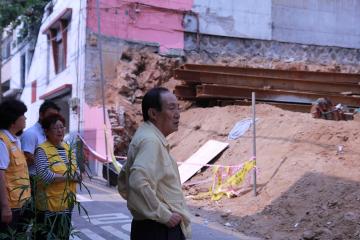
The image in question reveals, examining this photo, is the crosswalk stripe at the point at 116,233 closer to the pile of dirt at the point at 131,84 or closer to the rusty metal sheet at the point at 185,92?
the pile of dirt at the point at 131,84

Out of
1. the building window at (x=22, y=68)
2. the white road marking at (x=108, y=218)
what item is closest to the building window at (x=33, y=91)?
the building window at (x=22, y=68)

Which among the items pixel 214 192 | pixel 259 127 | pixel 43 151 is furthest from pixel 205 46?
pixel 43 151

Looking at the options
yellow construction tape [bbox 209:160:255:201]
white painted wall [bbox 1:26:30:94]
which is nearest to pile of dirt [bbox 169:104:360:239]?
yellow construction tape [bbox 209:160:255:201]

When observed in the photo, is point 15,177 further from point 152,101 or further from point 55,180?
point 152,101

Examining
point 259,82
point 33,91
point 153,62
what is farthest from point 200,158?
point 33,91

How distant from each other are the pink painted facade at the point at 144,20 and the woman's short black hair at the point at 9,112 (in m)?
12.2

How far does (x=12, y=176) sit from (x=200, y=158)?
25.1 ft

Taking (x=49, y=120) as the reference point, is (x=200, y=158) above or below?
below

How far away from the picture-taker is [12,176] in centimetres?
395

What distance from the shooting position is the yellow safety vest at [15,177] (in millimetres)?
3928

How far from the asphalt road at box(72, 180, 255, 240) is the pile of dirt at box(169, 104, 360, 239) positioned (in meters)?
0.37

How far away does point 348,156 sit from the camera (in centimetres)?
871

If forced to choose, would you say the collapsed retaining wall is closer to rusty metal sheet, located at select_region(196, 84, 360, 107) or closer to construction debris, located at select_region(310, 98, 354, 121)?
rusty metal sheet, located at select_region(196, 84, 360, 107)

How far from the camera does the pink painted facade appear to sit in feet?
53.6
